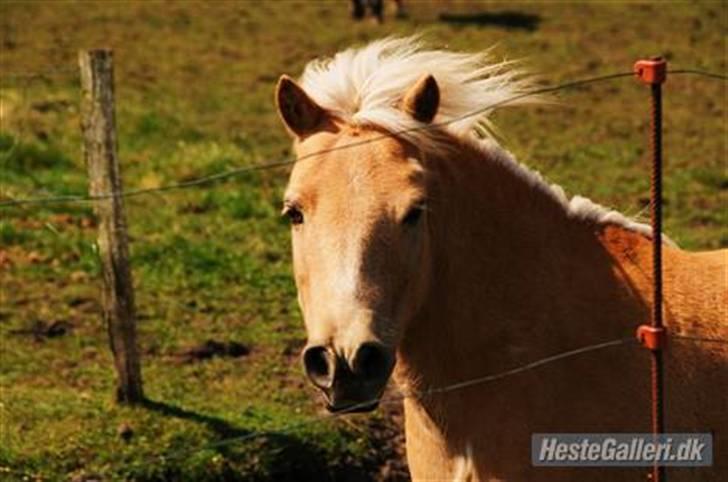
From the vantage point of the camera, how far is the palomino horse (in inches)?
176

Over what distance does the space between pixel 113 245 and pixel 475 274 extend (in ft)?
12.7

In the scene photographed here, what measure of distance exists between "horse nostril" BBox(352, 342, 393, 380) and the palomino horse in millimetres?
157

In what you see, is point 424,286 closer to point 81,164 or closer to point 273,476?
point 273,476

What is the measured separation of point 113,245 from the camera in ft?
26.9

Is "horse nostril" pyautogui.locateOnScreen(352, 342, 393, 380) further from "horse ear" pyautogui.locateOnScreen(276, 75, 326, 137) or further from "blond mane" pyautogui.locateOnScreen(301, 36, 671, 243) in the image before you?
"horse ear" pyautogui.locateOnScreen(276, 75, 326, 137)

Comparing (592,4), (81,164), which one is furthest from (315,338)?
(592,4)

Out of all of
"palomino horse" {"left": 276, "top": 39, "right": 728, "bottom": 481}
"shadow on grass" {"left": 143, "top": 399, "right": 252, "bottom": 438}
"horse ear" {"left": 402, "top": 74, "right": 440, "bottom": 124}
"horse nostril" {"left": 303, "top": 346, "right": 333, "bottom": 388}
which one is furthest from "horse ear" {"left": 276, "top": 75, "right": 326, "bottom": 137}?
"shadow on grass" {"left": 143, "top": 399, "right": 252, "bottom": 438}

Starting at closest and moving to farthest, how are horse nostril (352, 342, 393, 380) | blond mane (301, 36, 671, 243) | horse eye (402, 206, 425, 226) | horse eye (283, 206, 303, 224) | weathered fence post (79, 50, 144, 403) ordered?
horse nostril (352, 342, 393, 380) → horse eye (402, 206, 425, 226) → horse eye (283, 206, 303, 224) → blond mane (301, 36, 671, 243) → weathered fence post (79, 50, 144, 403)

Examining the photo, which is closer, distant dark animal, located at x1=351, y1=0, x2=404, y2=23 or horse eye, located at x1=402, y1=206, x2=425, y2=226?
horse eye, located at x1=402, y1=206, x2=425, y2=226

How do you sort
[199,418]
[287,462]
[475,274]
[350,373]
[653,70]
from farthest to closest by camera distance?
[199,418] → [287,462] → [475,274] → [653,70] → [350,373]

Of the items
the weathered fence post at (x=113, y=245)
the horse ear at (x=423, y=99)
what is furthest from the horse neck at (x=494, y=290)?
the weathered fence post at (x=113, y=245)

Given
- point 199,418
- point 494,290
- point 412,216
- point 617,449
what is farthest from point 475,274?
point 199,418

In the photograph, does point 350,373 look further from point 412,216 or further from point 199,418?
point 199,418

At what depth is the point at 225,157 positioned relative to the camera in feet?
43.8
